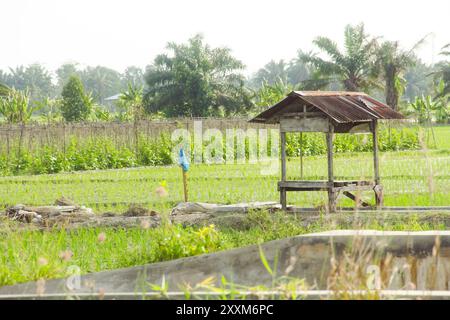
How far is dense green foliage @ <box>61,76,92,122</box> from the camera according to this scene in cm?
4434

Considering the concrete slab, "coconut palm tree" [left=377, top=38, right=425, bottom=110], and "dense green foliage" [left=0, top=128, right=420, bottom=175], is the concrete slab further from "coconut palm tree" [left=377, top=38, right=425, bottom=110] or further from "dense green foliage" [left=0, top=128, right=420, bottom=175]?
"coconut palm tree" [left=377, top=38, right=425, bottom=110]

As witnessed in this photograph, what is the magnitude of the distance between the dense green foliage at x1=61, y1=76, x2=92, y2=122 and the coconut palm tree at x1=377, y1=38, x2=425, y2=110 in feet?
52.1

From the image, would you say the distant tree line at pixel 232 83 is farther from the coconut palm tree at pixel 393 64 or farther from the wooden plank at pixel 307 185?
the wooden plank at pixel 307 185

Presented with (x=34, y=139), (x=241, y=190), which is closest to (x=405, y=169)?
(x=241, y=190)

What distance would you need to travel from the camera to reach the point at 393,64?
37188mm

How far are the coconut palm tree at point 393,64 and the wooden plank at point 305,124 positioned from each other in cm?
2558

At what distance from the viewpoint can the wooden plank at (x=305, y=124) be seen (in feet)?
36.7

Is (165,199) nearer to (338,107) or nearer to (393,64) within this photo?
(338,107)

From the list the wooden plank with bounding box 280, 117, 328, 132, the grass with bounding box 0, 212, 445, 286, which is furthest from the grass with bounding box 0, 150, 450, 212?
the grass with bounding box 0, 212, 445, 286

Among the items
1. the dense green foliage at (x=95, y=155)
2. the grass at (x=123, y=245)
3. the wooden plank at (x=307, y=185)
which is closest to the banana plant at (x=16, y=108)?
the dense green foliage at (x=95, y=155)

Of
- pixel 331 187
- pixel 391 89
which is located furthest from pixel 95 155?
pixel 391 89

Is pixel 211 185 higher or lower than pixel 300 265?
higher

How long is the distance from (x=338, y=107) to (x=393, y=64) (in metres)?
26.9
